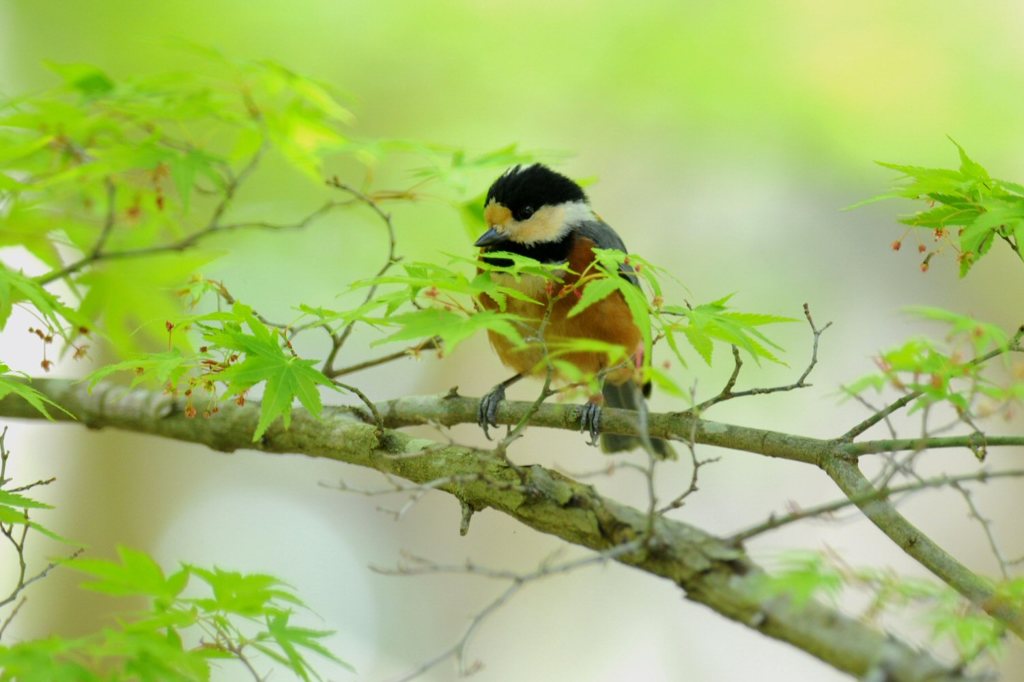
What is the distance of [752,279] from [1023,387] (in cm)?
439

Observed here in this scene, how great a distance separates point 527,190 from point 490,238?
0.84ft

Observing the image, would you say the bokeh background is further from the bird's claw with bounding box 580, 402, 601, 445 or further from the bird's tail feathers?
the bird's claw with bounding box 580, 402, 601, 445

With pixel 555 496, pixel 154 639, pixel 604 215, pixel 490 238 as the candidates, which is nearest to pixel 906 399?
pixel 555 496

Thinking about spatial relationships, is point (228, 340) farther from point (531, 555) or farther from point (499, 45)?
point (499, 45)

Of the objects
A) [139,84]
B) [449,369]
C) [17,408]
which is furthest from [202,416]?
[449,369]

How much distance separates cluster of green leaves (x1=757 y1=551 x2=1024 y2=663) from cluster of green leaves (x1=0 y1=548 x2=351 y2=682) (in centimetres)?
76

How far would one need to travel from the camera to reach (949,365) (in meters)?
1.57

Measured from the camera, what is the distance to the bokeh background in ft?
16.9

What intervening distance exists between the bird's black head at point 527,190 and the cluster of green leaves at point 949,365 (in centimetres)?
158

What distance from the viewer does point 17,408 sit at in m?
2.86

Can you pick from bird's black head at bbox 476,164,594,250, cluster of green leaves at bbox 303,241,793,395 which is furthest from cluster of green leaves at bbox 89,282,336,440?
bird's black head at bbox 476,164,594,250

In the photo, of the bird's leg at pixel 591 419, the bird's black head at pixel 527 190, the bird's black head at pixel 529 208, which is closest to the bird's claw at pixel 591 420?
the bird's leg at pixel 591 419

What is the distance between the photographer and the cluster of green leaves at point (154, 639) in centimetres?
138

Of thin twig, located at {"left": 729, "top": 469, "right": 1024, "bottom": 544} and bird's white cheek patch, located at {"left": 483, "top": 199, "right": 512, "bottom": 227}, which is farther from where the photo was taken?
bird's white cheek patch, located at {"left": 483, "top": 199, "right": 512, "bottom": 227}
